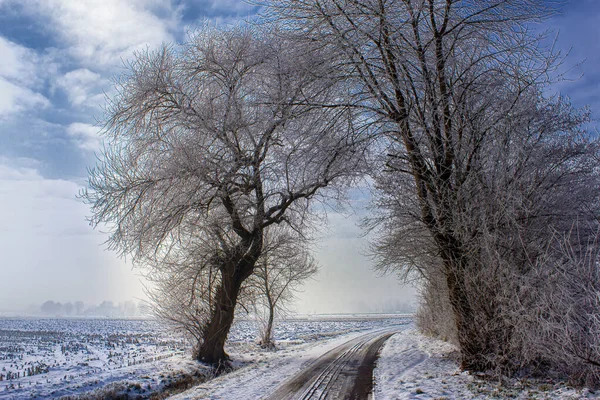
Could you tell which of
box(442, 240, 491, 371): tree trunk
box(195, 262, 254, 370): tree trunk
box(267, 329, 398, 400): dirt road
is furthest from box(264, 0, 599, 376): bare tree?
box(195, 262, 254, 370): tree trunk

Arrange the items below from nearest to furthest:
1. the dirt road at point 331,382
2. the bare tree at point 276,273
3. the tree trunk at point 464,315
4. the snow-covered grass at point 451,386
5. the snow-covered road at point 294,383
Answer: the snow-covered grass at point 451,386, the dirt road at point 331,382, the snow-covered road at point 294,383, the tree trunk at point 464,315, the bare tree at point 276,273

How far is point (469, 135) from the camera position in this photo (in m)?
7.98

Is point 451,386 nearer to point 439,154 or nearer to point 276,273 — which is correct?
point 439,154

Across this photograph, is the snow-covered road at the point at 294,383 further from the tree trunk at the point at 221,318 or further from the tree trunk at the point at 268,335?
the tree trunk at the point at 268,335

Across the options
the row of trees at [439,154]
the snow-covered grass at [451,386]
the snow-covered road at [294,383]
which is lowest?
the snow-covered road at [294,383]

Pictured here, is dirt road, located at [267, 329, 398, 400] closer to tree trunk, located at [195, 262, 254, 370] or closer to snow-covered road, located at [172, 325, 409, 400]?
snow-covered road, located at [172, 325, 409, 400]

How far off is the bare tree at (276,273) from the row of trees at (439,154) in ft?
22.9

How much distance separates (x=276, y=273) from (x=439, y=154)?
15.9 metres

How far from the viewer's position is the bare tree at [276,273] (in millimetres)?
18297

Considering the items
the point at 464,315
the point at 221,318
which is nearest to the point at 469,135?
the point at 464,315

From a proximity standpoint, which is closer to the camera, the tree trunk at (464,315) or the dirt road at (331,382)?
the dirt road at (331,382)

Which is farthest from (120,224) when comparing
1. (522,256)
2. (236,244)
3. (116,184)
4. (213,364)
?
(522,256)

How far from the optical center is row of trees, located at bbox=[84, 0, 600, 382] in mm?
6652

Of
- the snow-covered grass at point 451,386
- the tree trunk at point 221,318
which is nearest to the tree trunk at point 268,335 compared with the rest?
the tree trunk at point 221,318
